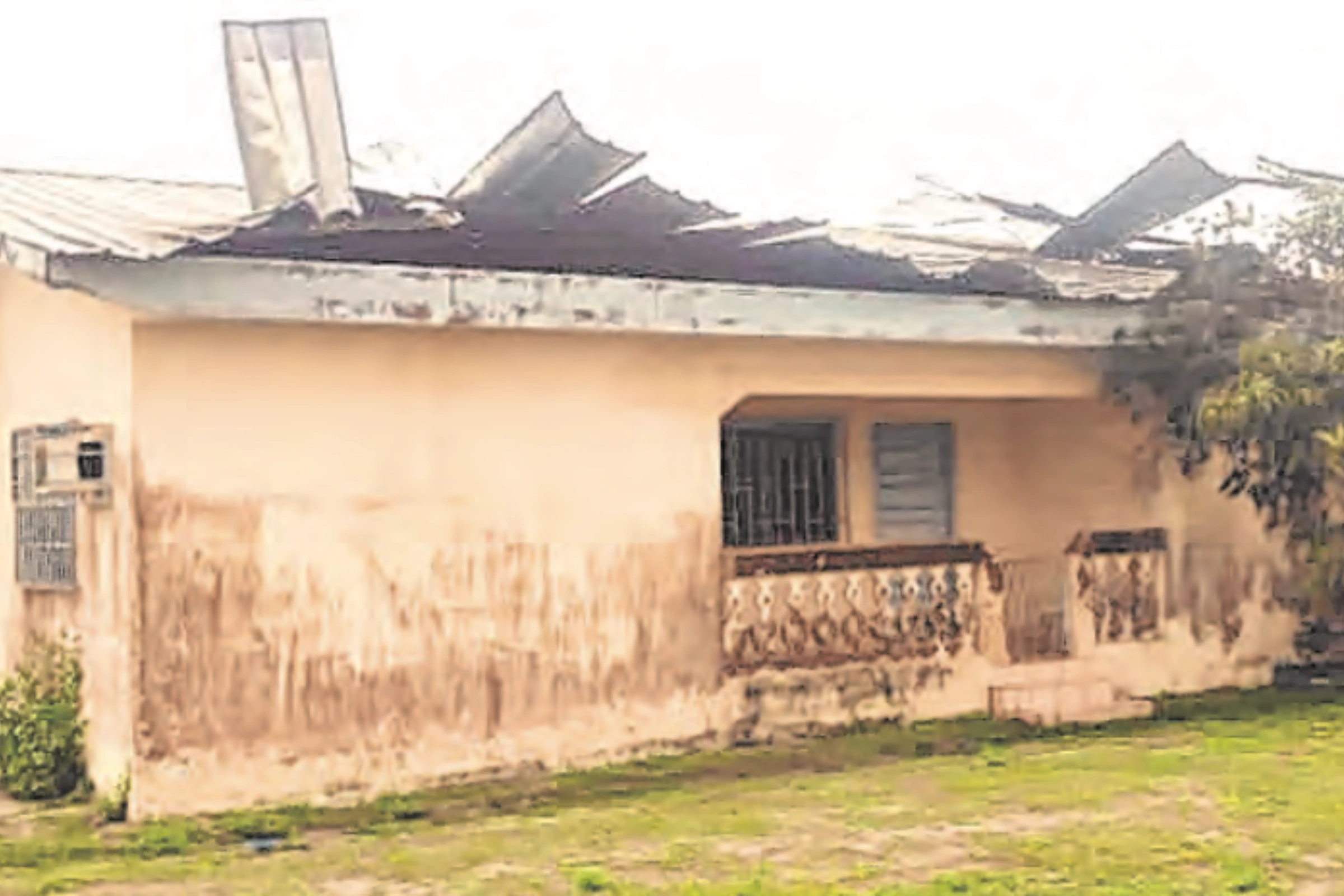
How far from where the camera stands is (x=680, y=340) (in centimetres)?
1010

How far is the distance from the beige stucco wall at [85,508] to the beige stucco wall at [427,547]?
0.22m

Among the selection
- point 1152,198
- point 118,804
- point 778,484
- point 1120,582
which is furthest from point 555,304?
point 1120,582

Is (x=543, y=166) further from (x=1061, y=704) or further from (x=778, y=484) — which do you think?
(x=1061, y=704)

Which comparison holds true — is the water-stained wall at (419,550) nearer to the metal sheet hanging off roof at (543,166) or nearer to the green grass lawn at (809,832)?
the green grass lawn at (809,832)

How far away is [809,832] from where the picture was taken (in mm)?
7758

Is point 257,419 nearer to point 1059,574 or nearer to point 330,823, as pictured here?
point 330,823

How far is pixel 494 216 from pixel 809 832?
3.63m

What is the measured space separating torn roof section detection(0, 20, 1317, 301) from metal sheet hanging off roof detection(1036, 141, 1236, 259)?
1 centimetres

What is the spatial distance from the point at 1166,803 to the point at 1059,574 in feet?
13.6

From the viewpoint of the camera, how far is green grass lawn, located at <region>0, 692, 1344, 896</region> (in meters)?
6.80

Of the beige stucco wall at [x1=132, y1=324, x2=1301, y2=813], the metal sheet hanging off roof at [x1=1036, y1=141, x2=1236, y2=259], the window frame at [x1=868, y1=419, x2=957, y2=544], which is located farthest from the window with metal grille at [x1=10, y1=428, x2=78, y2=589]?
the metal sheet hanging off roof at [x1=1036, y1=141, x2=1236, y2=259]

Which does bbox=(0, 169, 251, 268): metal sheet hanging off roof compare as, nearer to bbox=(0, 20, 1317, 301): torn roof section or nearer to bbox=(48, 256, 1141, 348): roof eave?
bbox=(0, 20, 1317, 301): torn roof section

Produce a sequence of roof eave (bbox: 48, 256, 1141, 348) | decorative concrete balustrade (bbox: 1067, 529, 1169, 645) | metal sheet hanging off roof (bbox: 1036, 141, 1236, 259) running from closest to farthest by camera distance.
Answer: roof eave (bbox: 48, 256, 1141, 348), metal sheet hanging off roof (bbox: 1036, 141, 1236, 259), decorative concrete balustrade (bbox: 1067, 529, 1169, 645)

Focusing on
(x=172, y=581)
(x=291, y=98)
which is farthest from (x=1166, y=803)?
(x=291, y=98)
